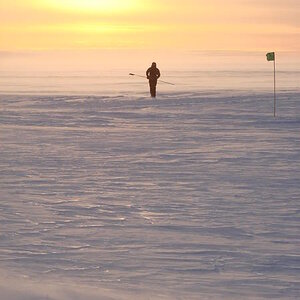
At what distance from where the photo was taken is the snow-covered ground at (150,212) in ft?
19.2

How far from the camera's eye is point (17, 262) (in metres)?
6.38

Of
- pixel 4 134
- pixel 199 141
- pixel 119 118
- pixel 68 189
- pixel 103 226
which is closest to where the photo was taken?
pixel 103 226

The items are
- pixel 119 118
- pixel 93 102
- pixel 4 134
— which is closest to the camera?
pixel 4 134

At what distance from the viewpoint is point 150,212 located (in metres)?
8.37

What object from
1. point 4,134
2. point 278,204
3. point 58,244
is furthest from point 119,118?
point 58,244

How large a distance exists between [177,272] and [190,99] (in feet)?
68.2

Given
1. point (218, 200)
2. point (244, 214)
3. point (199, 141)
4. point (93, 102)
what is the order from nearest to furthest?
point (244, 214) < point (218, 200) < point (199, 141) < point (93, 102)

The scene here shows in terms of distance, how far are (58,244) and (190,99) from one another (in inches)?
787

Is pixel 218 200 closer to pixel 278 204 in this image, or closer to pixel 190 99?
pixel 278 204

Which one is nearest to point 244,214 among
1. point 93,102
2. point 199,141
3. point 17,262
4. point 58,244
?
point 58,244

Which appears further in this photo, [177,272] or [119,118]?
[119,118]

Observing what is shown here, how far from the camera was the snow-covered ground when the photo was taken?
5.86 metres

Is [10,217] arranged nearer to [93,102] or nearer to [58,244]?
[58,244]

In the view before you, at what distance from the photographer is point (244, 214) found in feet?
27.0
